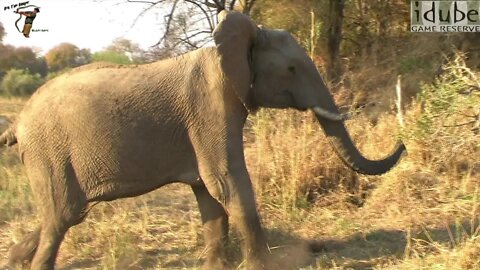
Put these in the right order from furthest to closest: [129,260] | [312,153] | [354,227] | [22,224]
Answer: [312,153] < [22,224] < [354,227] < [129,260]

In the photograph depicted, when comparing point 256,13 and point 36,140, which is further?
point 256,13

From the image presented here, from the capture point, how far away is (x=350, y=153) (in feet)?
16.0

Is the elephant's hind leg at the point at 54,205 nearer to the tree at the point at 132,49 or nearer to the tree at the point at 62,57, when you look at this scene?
the tree at the point at 132,49

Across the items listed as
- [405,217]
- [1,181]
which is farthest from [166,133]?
[1,181]

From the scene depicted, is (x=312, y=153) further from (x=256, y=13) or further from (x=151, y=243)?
(x=256, y=13)

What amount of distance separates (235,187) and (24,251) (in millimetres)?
1996

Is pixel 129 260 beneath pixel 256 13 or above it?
beneath

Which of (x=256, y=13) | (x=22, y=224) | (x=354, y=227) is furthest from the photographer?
(x=256, y=13)

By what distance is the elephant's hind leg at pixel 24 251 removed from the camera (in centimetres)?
521

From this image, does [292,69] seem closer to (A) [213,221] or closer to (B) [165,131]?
(B) [165,131]

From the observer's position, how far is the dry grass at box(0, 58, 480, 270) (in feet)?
17.3

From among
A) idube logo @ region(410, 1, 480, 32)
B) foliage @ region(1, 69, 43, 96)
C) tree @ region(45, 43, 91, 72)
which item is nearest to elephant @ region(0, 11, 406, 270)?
idube logo @ region(410, 1, 480, 32)

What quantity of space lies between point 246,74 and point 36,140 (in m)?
1.72

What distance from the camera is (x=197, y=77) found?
480 cm
